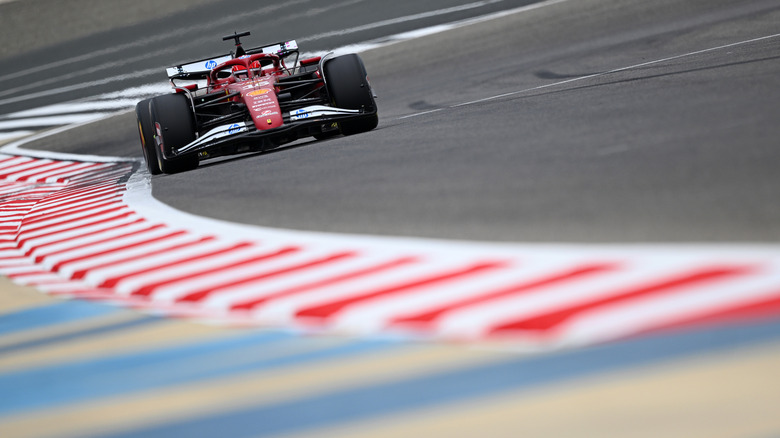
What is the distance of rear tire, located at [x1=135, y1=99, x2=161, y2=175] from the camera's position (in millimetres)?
10773

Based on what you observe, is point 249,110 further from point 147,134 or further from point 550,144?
point 550,144

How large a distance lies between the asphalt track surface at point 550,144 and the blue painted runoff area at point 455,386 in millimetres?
1135

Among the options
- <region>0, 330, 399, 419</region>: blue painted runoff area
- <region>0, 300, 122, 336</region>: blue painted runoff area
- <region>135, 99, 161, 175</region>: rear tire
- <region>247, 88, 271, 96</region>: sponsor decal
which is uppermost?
<region>0, 330, 399, 419</region>: blue painted runoff area

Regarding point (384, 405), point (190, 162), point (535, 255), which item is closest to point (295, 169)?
point (190, 162)

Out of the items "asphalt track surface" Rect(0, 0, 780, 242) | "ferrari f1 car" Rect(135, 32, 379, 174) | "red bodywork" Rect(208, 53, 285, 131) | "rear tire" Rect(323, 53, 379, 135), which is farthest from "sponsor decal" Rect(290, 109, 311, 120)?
"rear tire" Rect(323, 53, 379, 135)

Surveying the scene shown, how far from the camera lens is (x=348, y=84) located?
1076 centimetres

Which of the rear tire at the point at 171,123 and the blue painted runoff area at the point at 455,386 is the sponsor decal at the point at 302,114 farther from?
the blue painted runoff area at the point at 455,386

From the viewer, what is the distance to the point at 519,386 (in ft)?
9.68

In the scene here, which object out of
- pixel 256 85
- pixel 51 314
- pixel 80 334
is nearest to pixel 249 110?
pixel 256 85

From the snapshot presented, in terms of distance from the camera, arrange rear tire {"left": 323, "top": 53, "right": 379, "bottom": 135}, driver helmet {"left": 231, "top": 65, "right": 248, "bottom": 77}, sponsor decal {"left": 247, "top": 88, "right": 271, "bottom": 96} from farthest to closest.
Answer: driver helmet {"left": 231, "top": 65, "right": 248, "bottom": 77}
rear tire {"left": 323, "top": 53, "right": 379, "bottom": 135}
sponsor decal {"left": 247, "top": 88, "right": 271, "bottom": 96}

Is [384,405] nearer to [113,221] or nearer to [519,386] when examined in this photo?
[519,386]

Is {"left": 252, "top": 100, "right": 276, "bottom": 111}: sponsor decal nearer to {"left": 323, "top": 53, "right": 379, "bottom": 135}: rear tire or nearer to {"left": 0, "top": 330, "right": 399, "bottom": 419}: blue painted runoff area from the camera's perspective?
{"left": 323, "top": 53, "right": 379, "bottom": 135}: rear tire

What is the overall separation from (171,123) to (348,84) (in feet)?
5.70

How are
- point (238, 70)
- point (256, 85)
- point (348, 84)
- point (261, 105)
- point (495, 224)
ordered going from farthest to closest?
point (238, 70) < point (348, 84) < point (256, 85) < point (261, 105) < point (495, 224)
